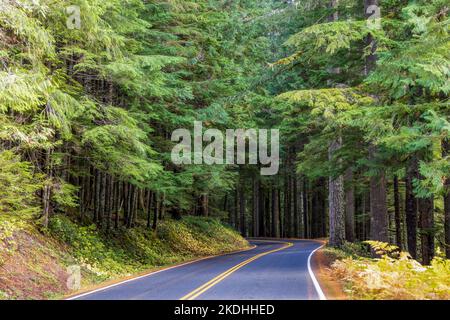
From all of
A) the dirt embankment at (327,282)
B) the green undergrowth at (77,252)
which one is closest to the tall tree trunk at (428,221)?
the dirt embankment at (327,282)

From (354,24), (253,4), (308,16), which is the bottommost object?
(354,24)

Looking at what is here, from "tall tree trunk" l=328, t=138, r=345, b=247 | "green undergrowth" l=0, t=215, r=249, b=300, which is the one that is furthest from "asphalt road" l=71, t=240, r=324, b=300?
"tall tree trunk" l=328, t=138, r=345, b=247

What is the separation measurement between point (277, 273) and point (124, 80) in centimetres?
926

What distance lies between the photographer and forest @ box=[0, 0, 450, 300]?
11.7 metres

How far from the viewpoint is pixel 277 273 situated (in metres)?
16.5

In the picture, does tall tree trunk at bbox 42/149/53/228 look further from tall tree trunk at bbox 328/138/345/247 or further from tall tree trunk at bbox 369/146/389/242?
tall tree trunk at bbox 328/138/345/247

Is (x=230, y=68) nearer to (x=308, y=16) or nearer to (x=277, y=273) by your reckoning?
(x=308, y=16)

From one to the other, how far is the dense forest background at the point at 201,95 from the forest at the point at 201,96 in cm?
7

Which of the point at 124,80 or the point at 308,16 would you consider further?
the point at 308,16

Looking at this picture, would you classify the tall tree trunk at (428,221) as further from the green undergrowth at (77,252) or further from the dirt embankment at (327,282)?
the green undergrowth at (77,252)

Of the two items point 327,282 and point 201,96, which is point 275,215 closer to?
point 201,96

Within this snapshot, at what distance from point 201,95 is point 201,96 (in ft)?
0.18

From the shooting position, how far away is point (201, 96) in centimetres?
2534
